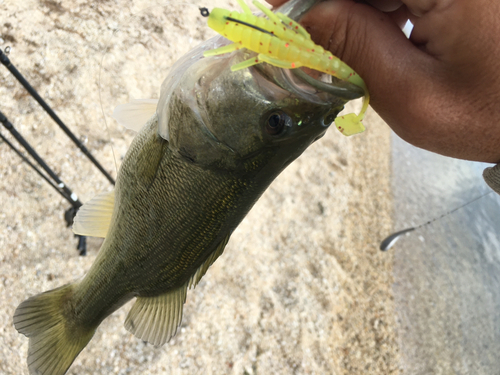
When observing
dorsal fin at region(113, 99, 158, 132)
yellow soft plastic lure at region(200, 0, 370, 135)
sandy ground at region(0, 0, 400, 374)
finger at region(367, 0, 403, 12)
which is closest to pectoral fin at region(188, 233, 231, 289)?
dorsal fin at region(113, 99, 158, 132)

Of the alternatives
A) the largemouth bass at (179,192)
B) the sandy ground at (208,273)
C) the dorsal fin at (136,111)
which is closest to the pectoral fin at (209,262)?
the largemouth bass at (179,192)

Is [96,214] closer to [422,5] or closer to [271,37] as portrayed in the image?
[271,37]

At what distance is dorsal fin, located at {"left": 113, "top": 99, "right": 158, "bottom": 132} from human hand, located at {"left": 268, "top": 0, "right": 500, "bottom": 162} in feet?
2.24

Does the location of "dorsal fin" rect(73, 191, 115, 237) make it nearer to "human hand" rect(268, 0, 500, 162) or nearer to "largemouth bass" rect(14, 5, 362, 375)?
"largemouth bass" rect(14, 5, 362, 375)

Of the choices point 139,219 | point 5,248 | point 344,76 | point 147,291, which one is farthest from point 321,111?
point 5,248

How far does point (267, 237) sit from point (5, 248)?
6.69ft

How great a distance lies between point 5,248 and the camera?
6.79ft

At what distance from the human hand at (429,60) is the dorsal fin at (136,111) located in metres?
0.68

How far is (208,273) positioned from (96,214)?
1.41 meters

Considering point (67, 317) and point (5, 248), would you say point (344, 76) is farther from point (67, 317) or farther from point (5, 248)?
point (5, 248)

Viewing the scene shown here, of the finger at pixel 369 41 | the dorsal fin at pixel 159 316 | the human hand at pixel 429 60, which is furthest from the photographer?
the dorsal fin at pixel 159 316

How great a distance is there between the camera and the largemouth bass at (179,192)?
97 centimetres

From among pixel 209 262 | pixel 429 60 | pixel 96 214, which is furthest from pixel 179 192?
pixel 429 60

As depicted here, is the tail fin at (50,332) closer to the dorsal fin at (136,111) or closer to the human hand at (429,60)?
the dorsal fin at (136,111)
